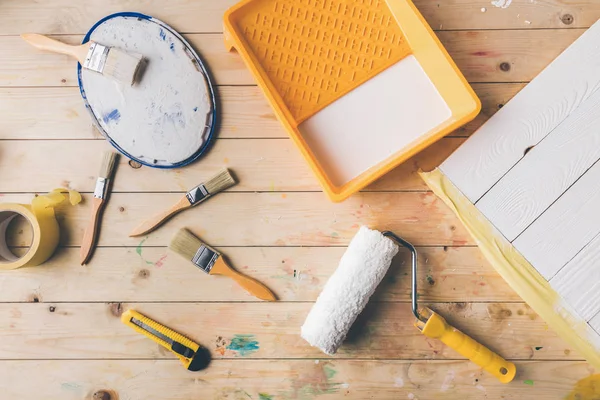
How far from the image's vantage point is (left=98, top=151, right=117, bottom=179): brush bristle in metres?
0.85

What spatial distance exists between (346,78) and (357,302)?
0.39m

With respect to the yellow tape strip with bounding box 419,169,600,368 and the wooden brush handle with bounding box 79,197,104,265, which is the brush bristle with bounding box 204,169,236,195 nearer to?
the wooden brush handle with bounding box 79,197,104,265

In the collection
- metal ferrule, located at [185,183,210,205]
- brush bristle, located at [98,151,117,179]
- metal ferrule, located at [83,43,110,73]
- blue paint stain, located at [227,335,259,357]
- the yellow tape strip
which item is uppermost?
the yellow tape strip

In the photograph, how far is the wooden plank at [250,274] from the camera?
0.86m

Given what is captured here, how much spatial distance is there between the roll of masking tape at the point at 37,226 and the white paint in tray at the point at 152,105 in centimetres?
15

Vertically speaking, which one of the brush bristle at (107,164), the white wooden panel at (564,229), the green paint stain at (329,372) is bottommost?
the green paint stain at (329,372)

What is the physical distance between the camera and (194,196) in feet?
2.77

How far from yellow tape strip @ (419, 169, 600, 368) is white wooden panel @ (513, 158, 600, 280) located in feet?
0.07

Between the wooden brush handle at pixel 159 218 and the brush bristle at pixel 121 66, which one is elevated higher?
the brush bristle at pixel 121 66

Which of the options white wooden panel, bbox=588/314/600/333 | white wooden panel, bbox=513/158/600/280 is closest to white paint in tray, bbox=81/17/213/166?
white wooden panel, bbox=513/158/600/280

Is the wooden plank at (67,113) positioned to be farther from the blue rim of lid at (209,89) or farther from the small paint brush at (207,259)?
the small paint brush at (207,259)

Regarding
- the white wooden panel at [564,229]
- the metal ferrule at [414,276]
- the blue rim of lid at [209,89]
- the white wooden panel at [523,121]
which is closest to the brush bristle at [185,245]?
the blue rim of lid at [209,89]

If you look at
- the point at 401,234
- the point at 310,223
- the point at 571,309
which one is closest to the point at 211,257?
the point at 310,223

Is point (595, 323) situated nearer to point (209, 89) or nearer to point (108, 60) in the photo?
point (209, 89)
